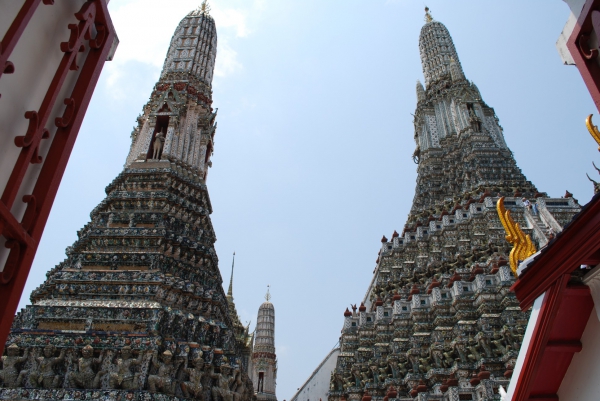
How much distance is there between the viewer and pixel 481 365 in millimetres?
13789

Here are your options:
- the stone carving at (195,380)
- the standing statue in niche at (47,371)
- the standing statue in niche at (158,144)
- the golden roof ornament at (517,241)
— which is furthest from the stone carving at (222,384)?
the standing statue in niche at (158,144)

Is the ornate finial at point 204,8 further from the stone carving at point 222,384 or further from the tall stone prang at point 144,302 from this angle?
the stone carving at point 222,384

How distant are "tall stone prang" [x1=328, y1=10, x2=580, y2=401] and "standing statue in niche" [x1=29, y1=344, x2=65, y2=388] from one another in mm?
9028

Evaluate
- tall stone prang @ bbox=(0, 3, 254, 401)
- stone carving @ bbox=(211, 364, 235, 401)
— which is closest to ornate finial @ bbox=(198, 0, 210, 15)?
tall stone prang @ bbox=(0, 3, 254, 401)

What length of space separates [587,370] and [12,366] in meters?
9.00

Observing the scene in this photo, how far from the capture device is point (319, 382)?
25766 millimetres

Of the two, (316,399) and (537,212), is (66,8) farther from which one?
(316,399)

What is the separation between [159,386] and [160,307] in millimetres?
2025

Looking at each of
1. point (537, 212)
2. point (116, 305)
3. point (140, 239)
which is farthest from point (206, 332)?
point (537, 212)

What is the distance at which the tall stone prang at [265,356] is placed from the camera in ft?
113

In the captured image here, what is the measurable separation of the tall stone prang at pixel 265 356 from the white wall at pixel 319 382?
7.64 meters

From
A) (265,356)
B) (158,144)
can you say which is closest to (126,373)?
(158,144)

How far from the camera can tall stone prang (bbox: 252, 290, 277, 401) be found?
34.4 meters

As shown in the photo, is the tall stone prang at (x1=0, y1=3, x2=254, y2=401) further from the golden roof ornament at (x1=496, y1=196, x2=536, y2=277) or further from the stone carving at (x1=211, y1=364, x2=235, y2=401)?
the golden roof ornament at (x1=496, y1=196, x2=536, y2=277)
